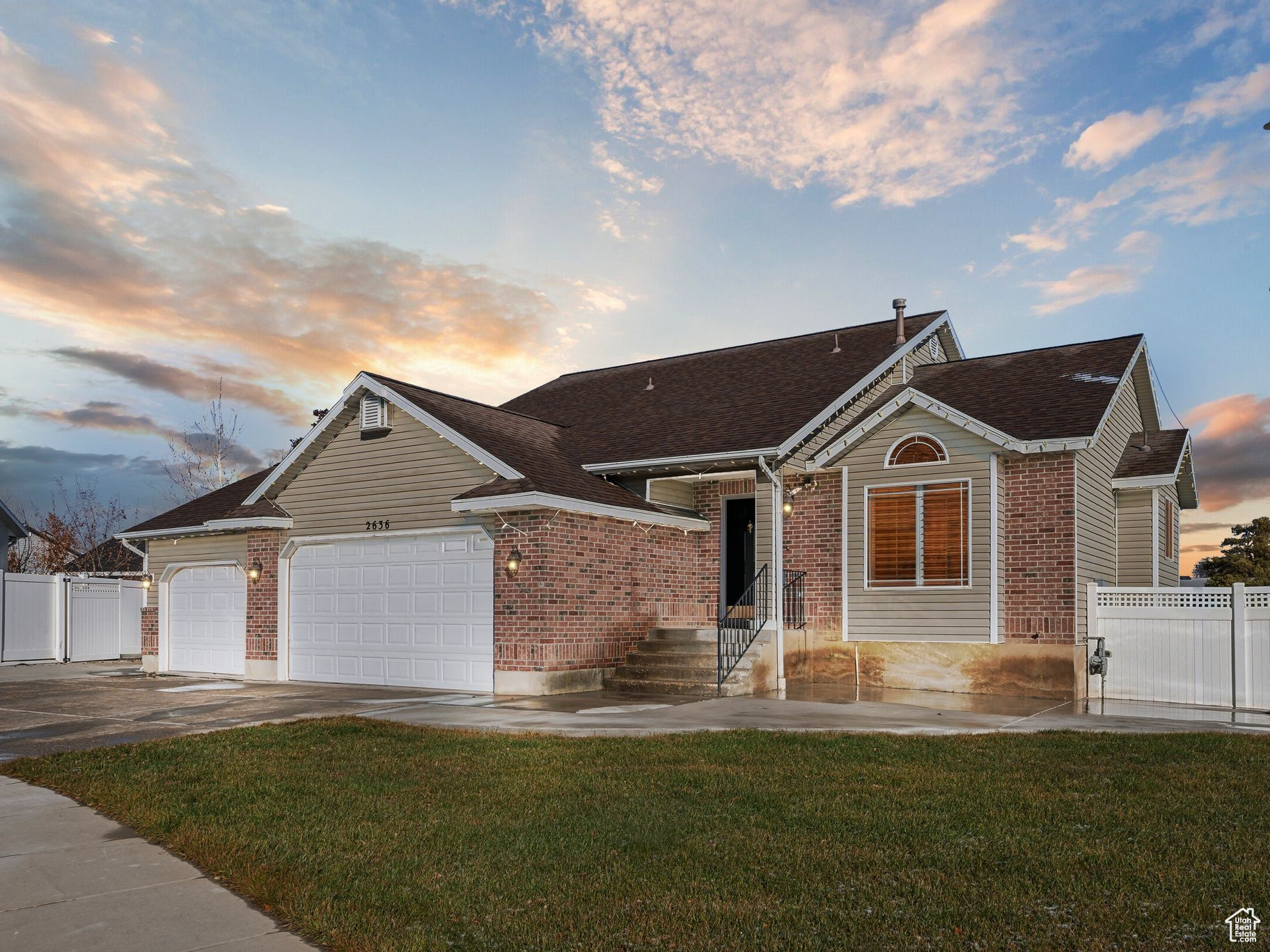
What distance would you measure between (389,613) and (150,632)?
25.6 feet

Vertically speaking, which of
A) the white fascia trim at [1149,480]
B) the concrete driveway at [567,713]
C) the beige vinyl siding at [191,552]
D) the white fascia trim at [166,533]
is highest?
the white fascia trim at [1149,480]

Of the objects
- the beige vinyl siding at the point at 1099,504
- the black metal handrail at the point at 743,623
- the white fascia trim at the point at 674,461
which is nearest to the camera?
the black metal handrail at the point at 743,623

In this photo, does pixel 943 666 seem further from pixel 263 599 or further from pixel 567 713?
pixel 263 599

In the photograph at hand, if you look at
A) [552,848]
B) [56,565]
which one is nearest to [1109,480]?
[552,848]

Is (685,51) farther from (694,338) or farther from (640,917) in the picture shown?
(640,917)

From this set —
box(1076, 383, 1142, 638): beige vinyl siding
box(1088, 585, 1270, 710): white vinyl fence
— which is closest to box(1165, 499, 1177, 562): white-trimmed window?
box(1076, 383, 1142, 638): beige vinyl siding

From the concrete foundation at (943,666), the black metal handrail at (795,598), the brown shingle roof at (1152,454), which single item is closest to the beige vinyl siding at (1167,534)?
the brown shingle roof at (1152,454)

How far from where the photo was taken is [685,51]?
51.1 feet

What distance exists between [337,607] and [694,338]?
13.7 metres

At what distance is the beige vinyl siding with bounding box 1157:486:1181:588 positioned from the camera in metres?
A: 18.6

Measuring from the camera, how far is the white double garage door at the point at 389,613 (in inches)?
615

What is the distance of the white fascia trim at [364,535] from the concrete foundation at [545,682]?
2253 mm

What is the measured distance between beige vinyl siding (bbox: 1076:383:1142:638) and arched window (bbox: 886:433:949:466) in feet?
6.84
